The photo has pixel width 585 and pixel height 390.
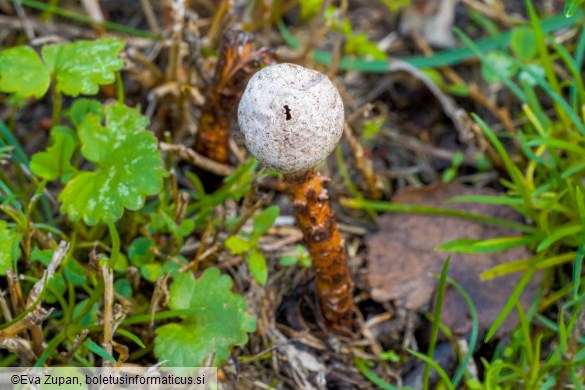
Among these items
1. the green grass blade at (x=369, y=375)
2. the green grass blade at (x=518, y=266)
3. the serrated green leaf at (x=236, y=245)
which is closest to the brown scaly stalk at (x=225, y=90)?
the serrated green leaf at (x=236, y=245)

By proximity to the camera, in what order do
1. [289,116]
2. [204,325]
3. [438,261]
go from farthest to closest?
[438,261]
[204,325]
[289,116]

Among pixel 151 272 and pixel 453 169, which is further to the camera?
pixel 453 169

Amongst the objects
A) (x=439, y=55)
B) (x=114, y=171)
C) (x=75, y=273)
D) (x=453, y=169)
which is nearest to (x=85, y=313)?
(x=75, y=273)

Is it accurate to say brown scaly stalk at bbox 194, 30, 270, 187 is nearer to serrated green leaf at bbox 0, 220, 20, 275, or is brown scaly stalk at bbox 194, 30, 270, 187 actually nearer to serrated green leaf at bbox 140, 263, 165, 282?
serrated green leaf at bbox 140, 263, 165, 282

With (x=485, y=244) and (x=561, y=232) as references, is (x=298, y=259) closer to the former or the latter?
(x=485, y=244)

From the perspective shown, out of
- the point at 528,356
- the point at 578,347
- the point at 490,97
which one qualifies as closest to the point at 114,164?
the point at 528,356

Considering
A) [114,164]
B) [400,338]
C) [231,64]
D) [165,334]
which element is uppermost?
[231,64]

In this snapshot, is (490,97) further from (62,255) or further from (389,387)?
(62,255)
